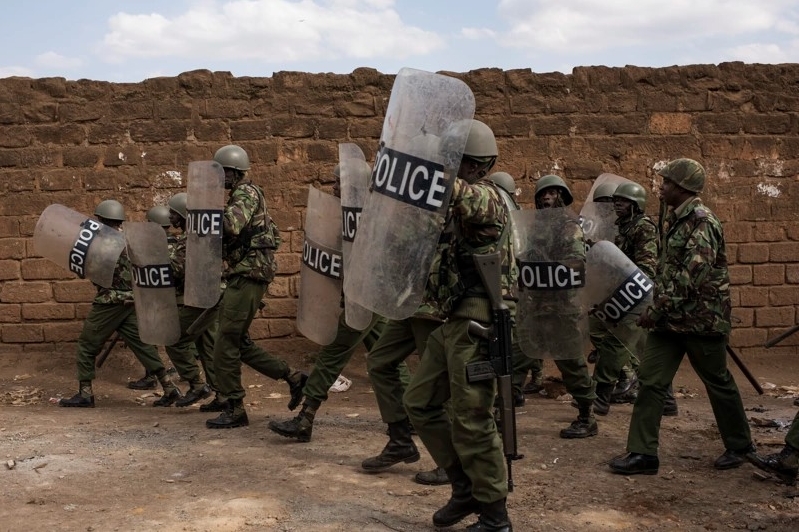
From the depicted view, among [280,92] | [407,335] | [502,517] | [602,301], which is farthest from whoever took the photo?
[280,92]

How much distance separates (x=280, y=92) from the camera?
27.8ft

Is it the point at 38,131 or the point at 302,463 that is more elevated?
the point at 38,131

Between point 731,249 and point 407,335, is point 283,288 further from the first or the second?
point 731,249

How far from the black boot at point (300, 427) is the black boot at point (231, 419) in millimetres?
508

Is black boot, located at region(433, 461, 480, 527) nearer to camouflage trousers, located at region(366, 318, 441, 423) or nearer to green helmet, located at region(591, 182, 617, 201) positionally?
camouflage trousers, located at region(366, 318, 441, 423)

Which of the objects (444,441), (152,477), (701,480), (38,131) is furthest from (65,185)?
(701,480)

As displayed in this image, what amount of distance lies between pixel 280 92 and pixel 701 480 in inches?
210

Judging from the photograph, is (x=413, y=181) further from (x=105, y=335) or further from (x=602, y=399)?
(x=105, y=335)

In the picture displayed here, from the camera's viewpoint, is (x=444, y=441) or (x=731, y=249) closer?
(x=444, y=441)

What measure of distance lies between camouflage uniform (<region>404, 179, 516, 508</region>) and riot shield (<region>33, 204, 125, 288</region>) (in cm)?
397

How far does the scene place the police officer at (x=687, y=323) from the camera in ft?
16.0

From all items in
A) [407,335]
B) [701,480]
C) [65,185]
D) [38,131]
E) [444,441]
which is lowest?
[701,480]

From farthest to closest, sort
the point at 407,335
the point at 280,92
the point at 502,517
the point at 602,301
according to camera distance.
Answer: the point at 280,92 → the point at 602,301 → the point at 407,335 → the point at 502,517

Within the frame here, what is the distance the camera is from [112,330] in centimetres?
729
